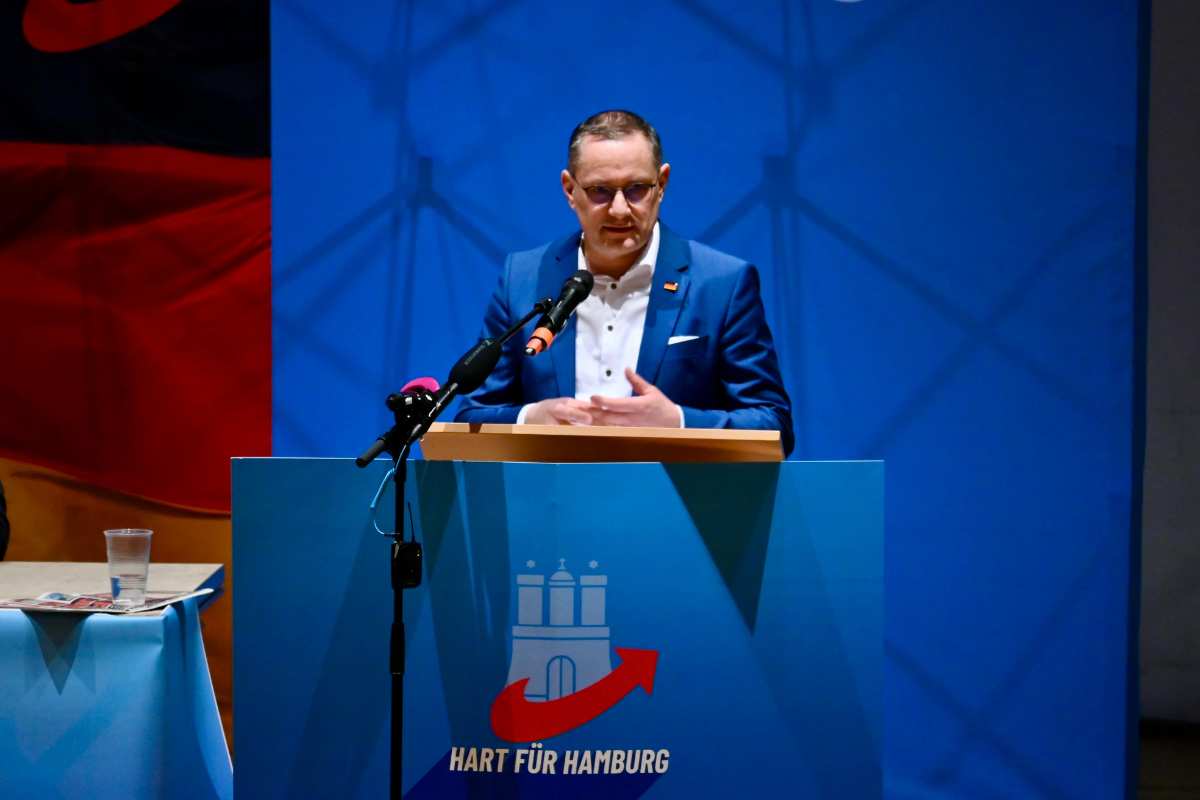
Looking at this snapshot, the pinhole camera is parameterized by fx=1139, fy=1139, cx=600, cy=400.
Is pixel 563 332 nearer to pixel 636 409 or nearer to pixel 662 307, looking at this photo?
pixel 662 307

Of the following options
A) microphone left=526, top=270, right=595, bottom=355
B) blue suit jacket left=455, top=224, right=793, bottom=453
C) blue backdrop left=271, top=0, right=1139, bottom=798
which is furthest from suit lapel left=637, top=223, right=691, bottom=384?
blue backdrop left=271, top=0, right=1139, bottom=798

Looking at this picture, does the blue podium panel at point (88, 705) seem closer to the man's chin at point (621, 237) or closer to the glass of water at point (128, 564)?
the glass of water at point (128, 564)

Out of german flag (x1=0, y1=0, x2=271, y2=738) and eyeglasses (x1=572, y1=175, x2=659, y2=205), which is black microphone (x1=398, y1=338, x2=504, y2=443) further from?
german flag (x1=0, y1=0, x2=271, y2=738)

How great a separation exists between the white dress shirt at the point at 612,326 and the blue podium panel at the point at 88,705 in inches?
42.9

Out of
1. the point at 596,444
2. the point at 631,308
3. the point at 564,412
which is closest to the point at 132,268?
the point at 631,308

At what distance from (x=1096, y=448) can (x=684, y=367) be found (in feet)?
4.96

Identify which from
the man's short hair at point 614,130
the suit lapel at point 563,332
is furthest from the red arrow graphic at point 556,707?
the man's short hair at point 614,130

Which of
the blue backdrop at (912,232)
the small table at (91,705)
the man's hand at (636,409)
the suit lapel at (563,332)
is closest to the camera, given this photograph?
the man's hand at (636,409)

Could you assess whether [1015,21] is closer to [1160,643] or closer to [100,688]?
[1160,643]

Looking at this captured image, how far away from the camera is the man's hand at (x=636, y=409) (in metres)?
1.97

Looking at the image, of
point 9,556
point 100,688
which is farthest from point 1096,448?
point 9,556

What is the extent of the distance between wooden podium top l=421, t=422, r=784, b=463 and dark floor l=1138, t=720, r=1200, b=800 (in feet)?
9.12

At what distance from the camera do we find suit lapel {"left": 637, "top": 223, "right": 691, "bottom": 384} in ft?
8.72

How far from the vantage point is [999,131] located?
3.43m
